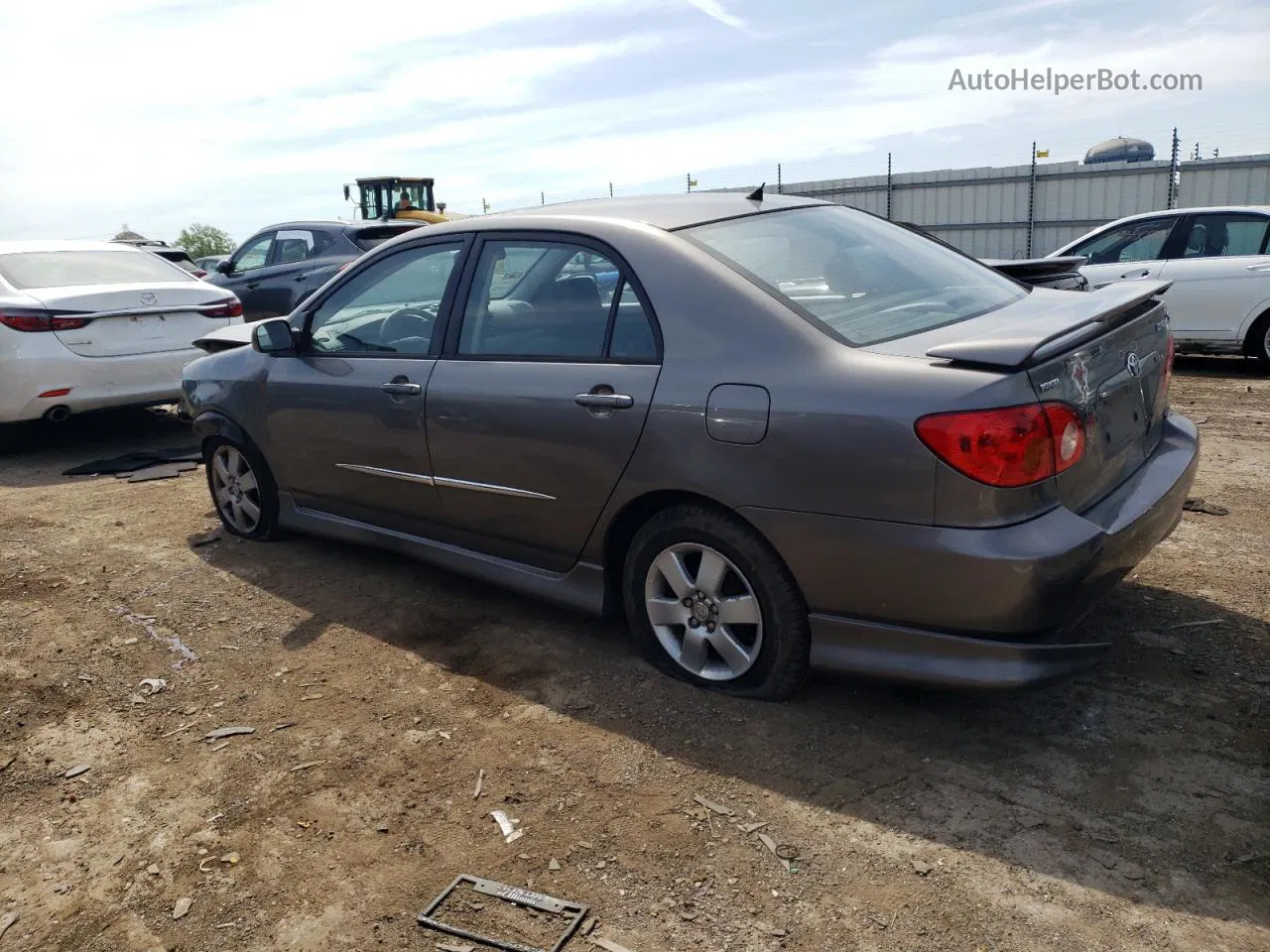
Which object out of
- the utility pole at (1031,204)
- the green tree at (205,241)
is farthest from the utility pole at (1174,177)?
the green tree at (205,241)

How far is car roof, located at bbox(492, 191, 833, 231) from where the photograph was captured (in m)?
3.82

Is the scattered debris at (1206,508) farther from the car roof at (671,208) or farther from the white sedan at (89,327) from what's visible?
the white sedan at (89,327)

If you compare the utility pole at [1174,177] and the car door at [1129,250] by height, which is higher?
the utility pole at [1174,177]

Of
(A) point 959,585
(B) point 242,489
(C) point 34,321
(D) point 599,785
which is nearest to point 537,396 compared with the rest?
(D) point 599,785

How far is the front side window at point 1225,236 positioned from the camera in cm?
934

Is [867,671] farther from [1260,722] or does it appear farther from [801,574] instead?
[1260,722]

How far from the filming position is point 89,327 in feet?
24.7

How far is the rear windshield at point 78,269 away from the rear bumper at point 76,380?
2.08 feet

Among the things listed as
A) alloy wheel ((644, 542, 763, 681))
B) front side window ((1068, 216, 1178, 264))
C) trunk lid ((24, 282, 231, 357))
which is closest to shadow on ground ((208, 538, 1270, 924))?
alloy wheel ((644, 542, 763, 681))

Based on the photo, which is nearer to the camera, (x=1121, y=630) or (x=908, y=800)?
(x=908, y=800)

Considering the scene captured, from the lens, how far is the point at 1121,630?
385 centimetres

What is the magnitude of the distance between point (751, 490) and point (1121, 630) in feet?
5.42

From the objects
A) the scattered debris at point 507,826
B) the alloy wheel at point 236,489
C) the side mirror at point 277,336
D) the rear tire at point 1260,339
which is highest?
the side mirror at point 277,336

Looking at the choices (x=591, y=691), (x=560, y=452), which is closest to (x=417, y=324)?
(x=560, y=452)
